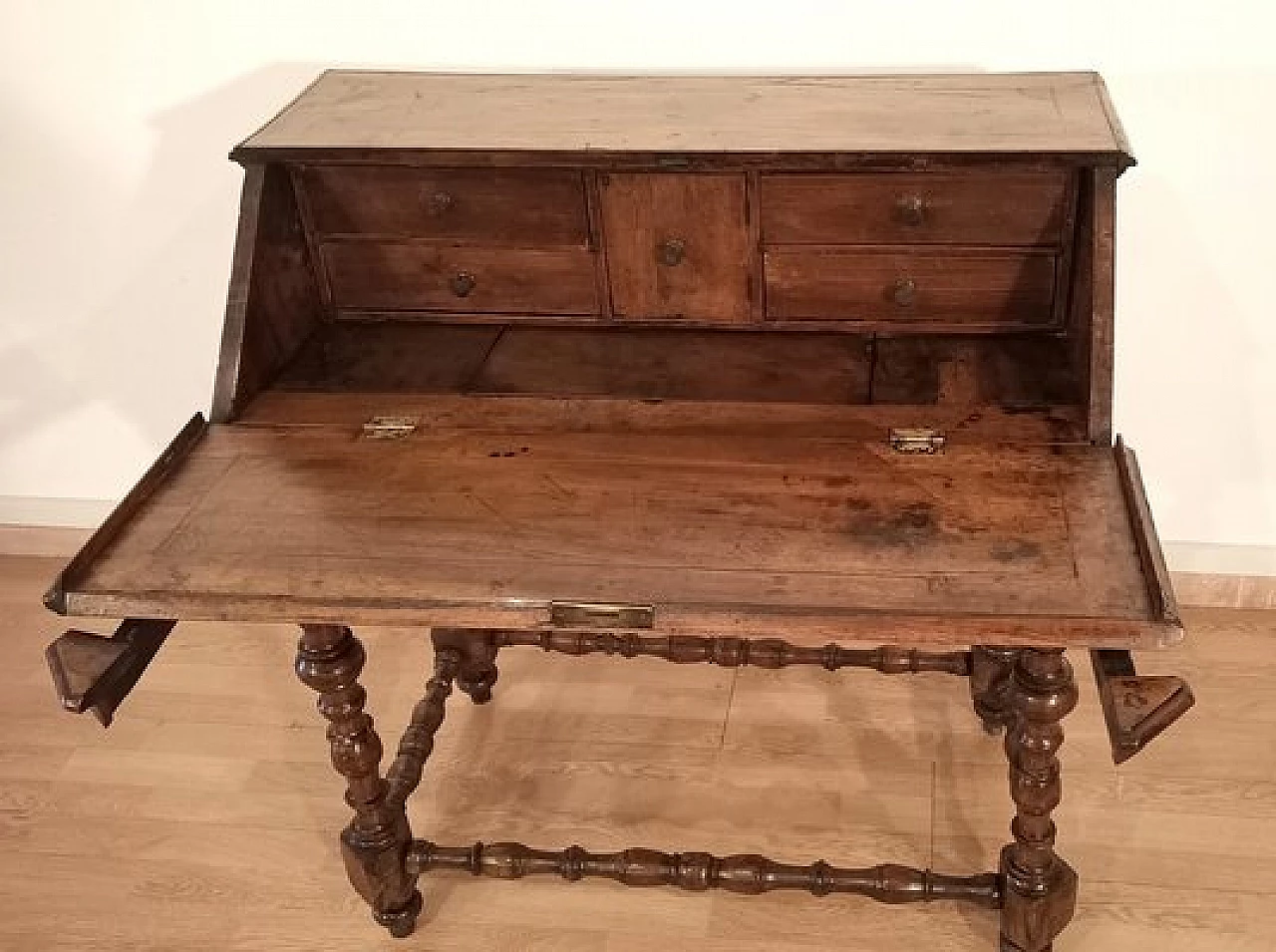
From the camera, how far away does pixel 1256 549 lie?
Answer: 3035 mm

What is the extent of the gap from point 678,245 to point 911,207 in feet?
1.16

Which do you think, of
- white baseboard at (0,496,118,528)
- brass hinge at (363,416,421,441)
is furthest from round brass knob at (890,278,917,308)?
white baseboard at (0,496,118,528)

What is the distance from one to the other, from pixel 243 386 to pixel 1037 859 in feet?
4.80

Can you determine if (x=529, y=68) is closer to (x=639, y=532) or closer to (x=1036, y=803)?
(x=639, y=532)

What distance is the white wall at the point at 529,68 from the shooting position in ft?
8.22

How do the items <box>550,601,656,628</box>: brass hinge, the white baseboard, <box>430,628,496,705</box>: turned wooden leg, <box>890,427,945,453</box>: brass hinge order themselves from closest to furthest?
<box>550,601,656,628</box>: brass hinge
<box>890,427,945,453</box>: brass hinge
<box>430,628,496,705</box>: turned wooden leg
the white baseboard

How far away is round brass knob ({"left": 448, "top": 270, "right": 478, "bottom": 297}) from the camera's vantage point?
2242mm

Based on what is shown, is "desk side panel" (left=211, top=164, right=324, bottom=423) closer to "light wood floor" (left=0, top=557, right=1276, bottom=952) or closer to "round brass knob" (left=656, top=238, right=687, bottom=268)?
"round brass knob" (left=656, top=238, right=687, bottom=268)

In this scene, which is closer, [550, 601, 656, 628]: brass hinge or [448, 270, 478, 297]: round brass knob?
[550, 601, 656, 628]: brass hinge

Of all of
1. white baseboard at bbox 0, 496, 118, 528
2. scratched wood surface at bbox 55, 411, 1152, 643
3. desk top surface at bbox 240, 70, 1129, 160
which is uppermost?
desk top surface at bbox 240, 70, 1129, 160

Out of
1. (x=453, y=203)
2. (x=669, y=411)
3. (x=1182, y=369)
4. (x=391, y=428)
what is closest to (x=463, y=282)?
(x=453, y=203)

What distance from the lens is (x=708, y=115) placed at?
219 centimetres

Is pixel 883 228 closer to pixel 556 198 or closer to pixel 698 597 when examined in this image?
pixel 556 198

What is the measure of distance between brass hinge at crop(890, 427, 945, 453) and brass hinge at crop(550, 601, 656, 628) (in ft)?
1.56
